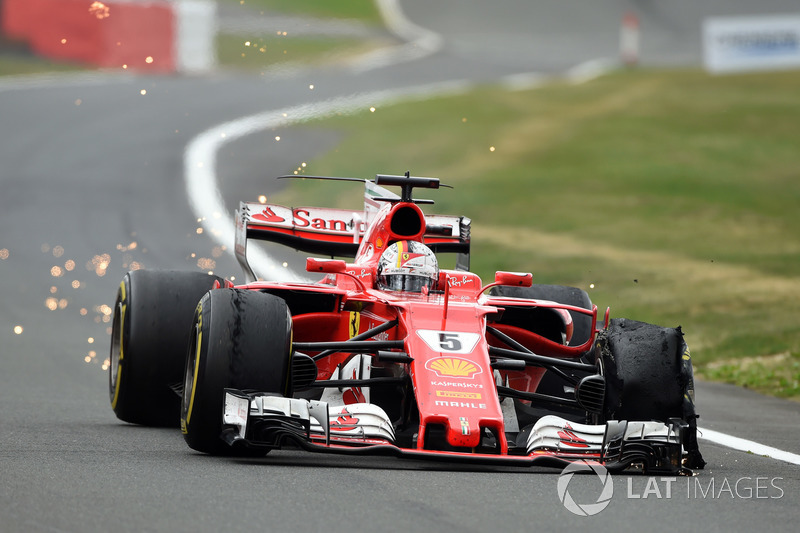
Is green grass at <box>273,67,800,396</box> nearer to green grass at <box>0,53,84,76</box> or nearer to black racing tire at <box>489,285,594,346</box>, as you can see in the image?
black racing tire at <box>489,285,594,346</box>

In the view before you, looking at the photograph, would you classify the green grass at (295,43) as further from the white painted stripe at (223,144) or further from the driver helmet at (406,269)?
the driver helmet at (406,269)

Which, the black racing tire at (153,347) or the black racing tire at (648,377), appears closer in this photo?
the black racing tire at (648,377)

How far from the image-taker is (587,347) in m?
9.77

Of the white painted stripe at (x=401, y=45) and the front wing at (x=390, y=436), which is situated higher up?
the white painted stripe at (x=401, y=45)

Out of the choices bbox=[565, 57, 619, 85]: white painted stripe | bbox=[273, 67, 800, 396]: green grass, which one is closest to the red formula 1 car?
bbox=[273, 67, 800, 396]: green grass

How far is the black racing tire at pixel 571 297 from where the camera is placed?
10320 millimetres

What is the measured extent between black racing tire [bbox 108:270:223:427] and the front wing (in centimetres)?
196

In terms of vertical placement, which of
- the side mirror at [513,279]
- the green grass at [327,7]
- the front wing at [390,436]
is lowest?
the front wing at [390,436]

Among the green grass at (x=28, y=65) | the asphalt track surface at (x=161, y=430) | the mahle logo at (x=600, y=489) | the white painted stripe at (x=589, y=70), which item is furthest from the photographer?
the white painted stripe at (x=589, y=70)

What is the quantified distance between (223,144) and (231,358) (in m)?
19.4

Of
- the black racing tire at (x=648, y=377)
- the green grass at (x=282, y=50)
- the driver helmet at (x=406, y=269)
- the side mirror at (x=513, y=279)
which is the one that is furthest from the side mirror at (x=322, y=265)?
the green grass at (x=282, y=50)

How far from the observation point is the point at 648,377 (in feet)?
27.1

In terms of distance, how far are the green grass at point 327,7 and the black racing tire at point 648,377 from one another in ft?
113

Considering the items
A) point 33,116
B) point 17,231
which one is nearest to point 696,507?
point 17,231
